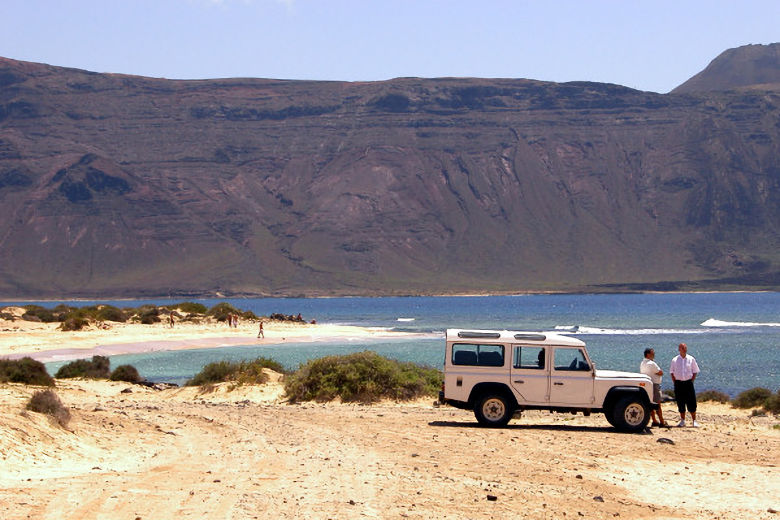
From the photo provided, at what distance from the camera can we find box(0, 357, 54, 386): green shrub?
2545 centimetres

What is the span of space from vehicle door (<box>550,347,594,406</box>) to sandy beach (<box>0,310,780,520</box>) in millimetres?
658

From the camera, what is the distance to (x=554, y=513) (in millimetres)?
11219

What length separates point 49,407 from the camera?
15.6 metres

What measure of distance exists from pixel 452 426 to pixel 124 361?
30.8 metres

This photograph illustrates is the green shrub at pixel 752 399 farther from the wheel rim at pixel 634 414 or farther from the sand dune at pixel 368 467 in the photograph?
the wheel rim at pixel 634 414

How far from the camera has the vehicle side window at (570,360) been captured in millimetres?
17547

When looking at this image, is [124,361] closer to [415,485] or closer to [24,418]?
[24,418]

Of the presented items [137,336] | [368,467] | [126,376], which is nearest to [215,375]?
[126,376]

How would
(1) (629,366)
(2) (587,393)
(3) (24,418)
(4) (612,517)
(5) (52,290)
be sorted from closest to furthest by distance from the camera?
(4) (612,517), (3) (24,418), (2) (587,393), (1) (629,366), (5) (52,290)

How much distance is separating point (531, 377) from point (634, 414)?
1934 millimetres

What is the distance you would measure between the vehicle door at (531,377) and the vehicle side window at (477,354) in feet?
0.89

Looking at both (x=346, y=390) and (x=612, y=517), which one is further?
(x=346, y=390)

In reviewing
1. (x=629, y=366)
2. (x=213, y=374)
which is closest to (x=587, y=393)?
(x=213, y=374)

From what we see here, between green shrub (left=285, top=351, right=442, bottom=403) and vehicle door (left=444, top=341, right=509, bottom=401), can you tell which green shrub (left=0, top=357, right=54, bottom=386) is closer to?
green shrub (left=285, top=351, right=442, bottom=403)
